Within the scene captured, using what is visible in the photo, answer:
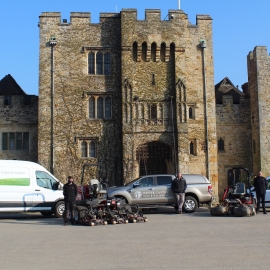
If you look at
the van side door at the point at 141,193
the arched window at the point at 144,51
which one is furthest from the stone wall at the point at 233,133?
the van side door at the point at 141,193

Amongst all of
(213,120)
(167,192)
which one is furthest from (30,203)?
(213,120)

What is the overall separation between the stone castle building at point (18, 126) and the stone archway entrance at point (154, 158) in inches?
259

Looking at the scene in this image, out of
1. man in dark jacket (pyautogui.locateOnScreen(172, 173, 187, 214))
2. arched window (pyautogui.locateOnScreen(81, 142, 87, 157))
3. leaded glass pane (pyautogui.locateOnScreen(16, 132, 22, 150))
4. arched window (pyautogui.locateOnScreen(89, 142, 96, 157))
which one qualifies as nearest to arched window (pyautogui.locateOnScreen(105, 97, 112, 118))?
arched window (pyautogui.locateOnScreen(89, 142, 96, 157))

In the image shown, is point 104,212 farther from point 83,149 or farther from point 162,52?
point 162,52

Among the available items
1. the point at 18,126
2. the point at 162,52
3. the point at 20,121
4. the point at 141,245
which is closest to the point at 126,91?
the point at 162,52

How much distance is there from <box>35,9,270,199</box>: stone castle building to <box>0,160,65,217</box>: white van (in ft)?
24.1

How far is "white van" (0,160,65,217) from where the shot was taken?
18484 mm

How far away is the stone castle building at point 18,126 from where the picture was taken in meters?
28.7

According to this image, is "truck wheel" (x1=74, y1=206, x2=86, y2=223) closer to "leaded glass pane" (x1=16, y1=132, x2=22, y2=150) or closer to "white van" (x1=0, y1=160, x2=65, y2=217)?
"white van" (x1=0, y1=160, x2=65, y2=217)

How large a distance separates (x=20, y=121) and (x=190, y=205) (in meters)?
13.2

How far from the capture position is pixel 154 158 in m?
27.2

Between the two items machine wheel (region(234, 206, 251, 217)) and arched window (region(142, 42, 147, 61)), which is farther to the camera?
arched window (region(142, 42, 147, 61))

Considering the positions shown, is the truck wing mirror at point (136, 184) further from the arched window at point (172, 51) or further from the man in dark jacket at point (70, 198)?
the arched window at point (172, 51)

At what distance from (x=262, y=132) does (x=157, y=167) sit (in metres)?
7.02
